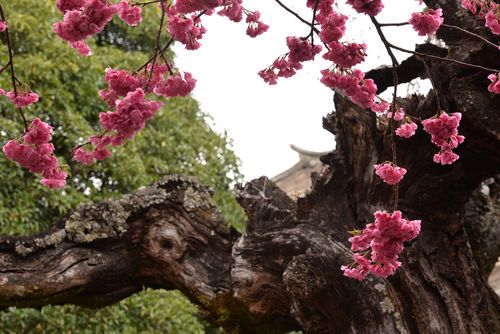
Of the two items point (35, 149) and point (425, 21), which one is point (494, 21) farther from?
point (35, 149)

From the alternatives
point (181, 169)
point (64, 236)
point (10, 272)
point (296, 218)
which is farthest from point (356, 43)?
point (181, 169)

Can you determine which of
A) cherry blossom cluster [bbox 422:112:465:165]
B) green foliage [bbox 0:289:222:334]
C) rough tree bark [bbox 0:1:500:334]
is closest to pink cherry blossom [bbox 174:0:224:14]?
cherry blossom cluster [bbox 422:112:465:165]

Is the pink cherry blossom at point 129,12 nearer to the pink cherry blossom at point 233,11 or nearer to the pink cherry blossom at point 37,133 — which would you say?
the pink cherry blossom at point 233,11

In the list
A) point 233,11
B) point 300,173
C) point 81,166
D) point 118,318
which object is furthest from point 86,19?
point 300,173

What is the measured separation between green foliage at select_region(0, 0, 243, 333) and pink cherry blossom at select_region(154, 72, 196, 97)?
167 inches

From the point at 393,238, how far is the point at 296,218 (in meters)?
1.09

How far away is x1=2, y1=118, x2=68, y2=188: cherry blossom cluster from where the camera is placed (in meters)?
3.07

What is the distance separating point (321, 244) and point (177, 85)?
4.07 ft

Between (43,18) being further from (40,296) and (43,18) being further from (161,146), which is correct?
(40,296)

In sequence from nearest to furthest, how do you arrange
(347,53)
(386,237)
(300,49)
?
(386,237)
(347,53)
(300,49)

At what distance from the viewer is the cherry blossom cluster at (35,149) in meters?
3.07

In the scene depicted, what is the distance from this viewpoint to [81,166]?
7.91 m

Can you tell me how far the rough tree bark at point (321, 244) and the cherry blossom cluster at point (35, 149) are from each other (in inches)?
35.6

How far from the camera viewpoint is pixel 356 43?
9.87ft
